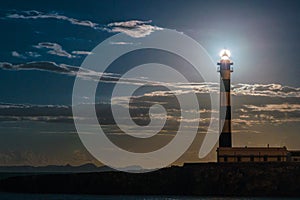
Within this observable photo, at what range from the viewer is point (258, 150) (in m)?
116

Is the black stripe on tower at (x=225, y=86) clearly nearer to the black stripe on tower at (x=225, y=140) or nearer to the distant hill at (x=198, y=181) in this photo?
the black stripe on tower at (x=225, y=140)

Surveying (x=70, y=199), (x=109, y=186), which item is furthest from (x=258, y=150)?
(x=70, y=199)

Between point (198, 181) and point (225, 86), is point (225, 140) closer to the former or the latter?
point (198, 181)

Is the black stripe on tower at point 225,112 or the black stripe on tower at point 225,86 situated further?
the black stripe on tower at point 225,86

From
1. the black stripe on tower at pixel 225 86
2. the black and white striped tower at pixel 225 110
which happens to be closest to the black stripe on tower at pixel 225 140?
the black and white striped tower at pixel 225 110

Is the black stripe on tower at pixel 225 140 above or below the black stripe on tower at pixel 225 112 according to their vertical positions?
below

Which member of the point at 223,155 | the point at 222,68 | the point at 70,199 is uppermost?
the point at 222,68

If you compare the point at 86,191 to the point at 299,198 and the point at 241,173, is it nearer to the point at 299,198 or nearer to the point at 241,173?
the point at 241,173

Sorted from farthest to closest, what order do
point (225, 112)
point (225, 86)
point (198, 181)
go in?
point (198, 181), point (225, 86), point (225, 112)

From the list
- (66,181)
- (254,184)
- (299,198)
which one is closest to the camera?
(299,198)

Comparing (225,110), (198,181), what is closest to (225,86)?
(225,110)

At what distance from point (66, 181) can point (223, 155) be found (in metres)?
36.0

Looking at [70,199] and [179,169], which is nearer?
[70,199]

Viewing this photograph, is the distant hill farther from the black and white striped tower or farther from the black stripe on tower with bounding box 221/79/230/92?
the black stripe on tower with bounding box 221/79/230/92
